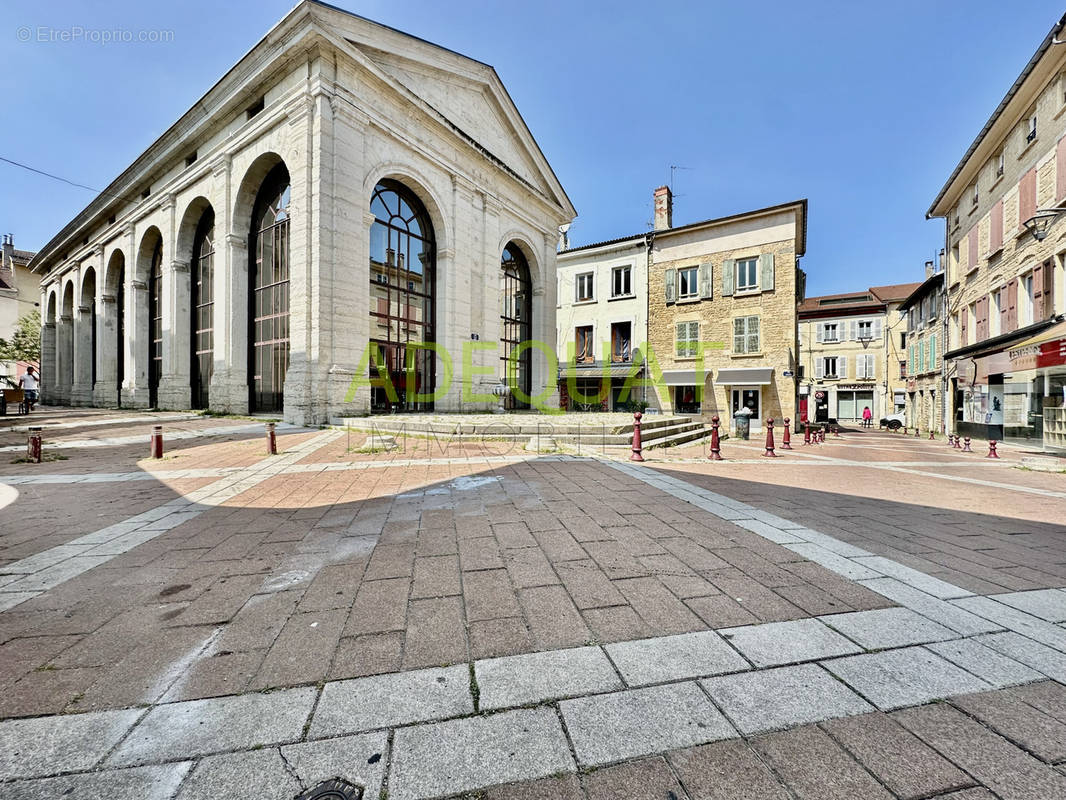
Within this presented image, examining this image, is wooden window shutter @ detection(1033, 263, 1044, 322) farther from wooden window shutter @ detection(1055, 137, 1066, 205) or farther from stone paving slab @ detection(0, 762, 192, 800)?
stone paving slab @ detection(0, 762, 192, 800)

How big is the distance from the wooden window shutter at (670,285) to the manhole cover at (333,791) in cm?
2219

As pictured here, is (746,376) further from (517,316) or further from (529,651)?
(529,651)

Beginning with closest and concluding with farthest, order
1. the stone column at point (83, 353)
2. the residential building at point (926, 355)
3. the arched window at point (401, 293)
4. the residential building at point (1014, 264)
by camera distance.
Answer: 1. the residential building at point (1014, 264)
2. the arched window at point (401, 293)
3. the residential building at point (926, 355)
4. the stone column at point (83, 353)

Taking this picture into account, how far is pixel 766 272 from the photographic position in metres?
18.9

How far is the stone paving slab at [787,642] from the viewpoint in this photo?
1904 millimetres

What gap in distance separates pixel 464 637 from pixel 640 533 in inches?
76.9

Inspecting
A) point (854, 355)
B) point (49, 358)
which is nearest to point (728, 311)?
point (854, 355)

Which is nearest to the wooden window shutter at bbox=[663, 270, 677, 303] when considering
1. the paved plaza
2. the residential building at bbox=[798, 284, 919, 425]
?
the residential building at bbox=[798, 284, 919, 425]

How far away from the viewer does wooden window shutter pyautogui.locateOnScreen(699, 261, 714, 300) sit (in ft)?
66.8

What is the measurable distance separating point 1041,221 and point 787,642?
56.0 feet

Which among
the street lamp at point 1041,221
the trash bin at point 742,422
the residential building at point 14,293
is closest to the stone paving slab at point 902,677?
the trash bin at point 742,422

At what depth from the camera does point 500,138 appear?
19.7 metres

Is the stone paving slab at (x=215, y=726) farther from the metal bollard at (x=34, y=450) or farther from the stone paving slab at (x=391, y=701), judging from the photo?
the metal bollard at (x=34, y=450)

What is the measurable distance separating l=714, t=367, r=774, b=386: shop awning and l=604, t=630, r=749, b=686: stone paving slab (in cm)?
1902
